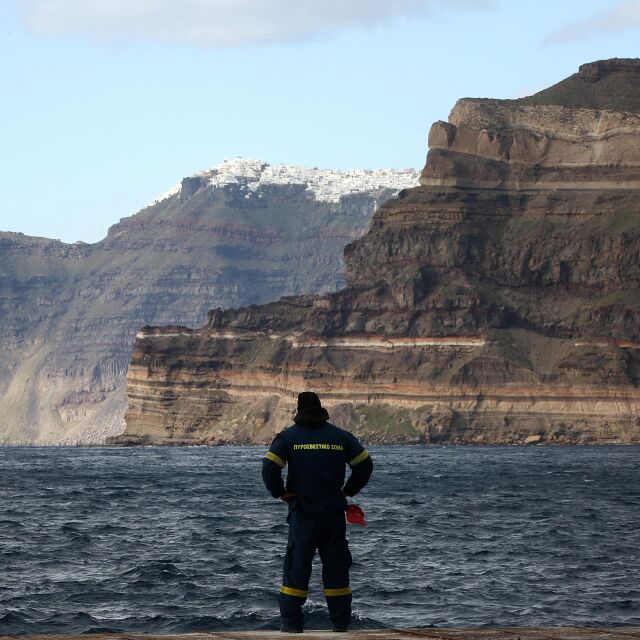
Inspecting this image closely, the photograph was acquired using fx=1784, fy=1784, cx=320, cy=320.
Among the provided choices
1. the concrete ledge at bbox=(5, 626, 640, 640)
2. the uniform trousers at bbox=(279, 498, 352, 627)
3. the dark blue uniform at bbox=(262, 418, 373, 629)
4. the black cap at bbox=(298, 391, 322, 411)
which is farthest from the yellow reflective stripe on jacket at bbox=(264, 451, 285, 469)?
the concrete ledge at bbox=(5, 626, 640, 640)

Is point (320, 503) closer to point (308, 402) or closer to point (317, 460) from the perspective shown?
point (317, 460)

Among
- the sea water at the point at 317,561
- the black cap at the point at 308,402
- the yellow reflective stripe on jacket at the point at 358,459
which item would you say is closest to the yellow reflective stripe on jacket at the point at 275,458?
the black cap at the point at 308,402

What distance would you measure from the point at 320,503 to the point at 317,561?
24.4 metres

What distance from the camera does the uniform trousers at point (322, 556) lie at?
91.5 feet

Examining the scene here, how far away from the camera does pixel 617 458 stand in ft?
550

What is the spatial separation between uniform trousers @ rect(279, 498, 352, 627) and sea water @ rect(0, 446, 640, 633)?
36.0 ft

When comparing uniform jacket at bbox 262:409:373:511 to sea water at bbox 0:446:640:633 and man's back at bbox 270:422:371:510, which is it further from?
sea water at bbox 0:446:640:633

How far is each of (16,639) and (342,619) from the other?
539cm

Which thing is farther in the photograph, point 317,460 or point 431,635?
point 317,460

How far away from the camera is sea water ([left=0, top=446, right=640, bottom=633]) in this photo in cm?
4119

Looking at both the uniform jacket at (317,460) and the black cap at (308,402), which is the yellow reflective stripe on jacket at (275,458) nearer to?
the uniform jacket at (317,460)

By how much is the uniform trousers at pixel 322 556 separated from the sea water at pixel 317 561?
11.0 metres

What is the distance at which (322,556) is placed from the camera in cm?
2806

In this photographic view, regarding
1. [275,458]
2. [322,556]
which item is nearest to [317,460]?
[275,458]
